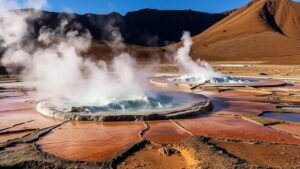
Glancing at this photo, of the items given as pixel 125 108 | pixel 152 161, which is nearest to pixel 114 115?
pixel 125 108

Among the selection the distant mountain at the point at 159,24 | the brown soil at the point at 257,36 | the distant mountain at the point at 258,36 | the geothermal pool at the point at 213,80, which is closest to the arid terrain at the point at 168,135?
the geothermal pool at the point at 213,80

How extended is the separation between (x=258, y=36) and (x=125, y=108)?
302 ft

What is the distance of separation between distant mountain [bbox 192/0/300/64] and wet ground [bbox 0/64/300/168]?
65543 mm

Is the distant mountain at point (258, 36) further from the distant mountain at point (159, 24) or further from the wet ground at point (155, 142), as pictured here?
the wet ground at point (155, 142)

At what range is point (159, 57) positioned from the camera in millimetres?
89500

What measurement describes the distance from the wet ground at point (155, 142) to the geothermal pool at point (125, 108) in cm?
35

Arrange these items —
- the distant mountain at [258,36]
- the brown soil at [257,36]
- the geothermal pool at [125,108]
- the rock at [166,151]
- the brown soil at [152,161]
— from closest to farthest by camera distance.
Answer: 1. the brown soil at [152,161]
2. the rock at [166,151]
3. the geothermal pool at [125,108]
4. the brown soil at [257,36]
5. the distant mountain at [258,36]

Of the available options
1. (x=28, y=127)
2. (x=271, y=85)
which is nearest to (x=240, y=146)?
(x=28, y=127)

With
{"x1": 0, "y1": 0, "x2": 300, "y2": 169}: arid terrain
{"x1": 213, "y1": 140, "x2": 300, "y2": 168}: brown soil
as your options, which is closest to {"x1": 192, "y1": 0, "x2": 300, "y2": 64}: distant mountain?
{"x1": 0, "y1": 0, "x2": 300, "y2": 169}: arid terrain

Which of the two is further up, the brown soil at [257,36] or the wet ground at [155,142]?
the brown soil at [257,36]

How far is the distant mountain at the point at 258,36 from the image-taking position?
86.7 meters

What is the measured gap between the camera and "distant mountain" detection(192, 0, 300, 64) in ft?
284

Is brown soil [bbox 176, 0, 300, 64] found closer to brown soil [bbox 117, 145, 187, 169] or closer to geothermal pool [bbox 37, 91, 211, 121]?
geothermal pool [bbox 37, 91, 211, 121]

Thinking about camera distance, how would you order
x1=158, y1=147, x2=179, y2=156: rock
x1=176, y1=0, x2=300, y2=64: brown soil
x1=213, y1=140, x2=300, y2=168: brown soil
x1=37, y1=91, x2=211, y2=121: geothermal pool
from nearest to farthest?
1. x1=213, y1=140, x2=300, y2=168: brown soil
2. x1=158, y1=147, x2=179, y2=156: rock
3. x1=37, y1=91, x2=211, y2=121: geothermal pool
4. x1=176, y1=0, x2=300, y2=64: brown soil
